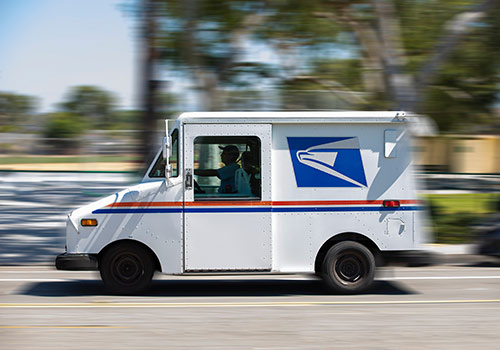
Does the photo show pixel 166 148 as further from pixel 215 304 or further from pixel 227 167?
pixel 215 304

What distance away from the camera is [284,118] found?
8438mm

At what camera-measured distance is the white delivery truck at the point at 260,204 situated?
8.39m

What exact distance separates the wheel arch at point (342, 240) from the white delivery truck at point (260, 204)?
0.02m

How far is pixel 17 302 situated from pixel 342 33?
1154 centimetres

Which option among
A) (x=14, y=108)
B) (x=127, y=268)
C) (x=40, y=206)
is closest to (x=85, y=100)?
(x=14, y=108)

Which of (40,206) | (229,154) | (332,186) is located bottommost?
(40,206)

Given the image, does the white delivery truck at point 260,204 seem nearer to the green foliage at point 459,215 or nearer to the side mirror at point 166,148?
the side mirror at point 166,148

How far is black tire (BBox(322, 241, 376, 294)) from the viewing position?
856cm

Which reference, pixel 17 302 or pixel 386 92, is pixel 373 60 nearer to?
pixel 386 92

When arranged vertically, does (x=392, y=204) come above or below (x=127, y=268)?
above

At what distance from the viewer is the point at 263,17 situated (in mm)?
15742

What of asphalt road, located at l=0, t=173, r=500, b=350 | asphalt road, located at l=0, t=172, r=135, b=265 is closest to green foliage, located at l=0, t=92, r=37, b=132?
asphalt road, located at l=0, t=172, r=135, b=265

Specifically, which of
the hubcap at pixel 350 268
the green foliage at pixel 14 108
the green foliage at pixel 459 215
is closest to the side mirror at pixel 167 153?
the hubcap at pixel 350 268

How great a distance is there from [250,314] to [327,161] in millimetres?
2236
